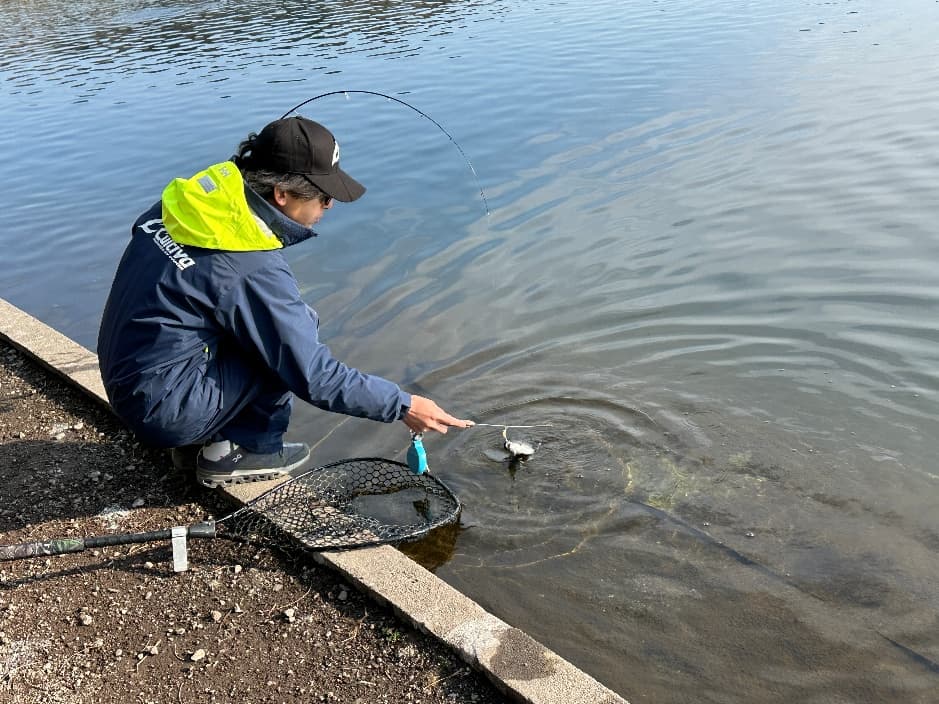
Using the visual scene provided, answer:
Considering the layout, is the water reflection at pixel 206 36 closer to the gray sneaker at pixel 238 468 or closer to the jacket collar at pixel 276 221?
the gray sneaker at pixel 238 468

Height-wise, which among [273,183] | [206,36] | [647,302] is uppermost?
[273,183]

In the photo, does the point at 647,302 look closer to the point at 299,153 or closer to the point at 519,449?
the point at 519,449

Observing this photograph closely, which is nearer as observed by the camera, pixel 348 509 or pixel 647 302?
pixel 348 509

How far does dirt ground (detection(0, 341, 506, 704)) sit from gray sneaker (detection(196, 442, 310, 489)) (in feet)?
0.38

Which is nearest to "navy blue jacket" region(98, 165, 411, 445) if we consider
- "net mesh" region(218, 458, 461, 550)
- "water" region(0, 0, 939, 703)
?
"net mesh" region(218, 458, 461, 550)

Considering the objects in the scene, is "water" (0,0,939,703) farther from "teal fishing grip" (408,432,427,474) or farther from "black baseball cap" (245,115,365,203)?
"black baseball cap" (245,115,365,203)

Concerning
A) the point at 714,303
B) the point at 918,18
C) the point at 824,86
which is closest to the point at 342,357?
the point at 714,303

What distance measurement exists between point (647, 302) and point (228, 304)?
13.4ft

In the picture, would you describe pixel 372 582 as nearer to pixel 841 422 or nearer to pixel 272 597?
pixel 272 597

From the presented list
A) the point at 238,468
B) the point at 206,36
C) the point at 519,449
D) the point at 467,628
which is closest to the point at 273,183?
the point at 238,468

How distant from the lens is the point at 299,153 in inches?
151

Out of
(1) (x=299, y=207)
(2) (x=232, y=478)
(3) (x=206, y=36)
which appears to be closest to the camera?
(1) (x=299, y=207)

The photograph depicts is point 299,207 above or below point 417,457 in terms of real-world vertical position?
above

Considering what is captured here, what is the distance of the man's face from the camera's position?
3.93 metres
